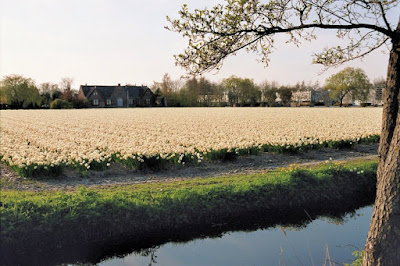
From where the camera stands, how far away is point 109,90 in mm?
92438

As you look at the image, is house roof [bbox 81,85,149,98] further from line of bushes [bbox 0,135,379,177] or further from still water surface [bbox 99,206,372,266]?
still water surface [bbox 99,206,372,266]

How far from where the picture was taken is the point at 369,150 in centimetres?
1748

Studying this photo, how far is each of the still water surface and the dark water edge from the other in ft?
0.53

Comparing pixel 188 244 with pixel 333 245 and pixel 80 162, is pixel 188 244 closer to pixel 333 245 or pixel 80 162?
pixel 333 245

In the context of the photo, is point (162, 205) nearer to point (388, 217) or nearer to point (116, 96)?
point (388, 217)

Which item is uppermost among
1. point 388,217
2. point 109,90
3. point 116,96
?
point 109,90

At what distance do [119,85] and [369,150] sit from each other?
86.1m

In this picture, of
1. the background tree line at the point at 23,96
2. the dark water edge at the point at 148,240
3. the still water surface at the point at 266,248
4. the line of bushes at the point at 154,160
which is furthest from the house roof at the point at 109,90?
the still water surface at the point at 266,248

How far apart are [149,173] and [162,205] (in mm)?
3627

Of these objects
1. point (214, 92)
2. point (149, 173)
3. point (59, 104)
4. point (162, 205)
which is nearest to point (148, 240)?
point (162, 205)

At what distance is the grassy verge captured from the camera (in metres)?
7.17

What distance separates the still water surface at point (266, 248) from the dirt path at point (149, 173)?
3805mm

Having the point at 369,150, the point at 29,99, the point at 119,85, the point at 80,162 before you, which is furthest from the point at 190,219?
the point at 119,85

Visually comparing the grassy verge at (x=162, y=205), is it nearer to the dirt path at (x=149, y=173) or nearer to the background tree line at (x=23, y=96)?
the dirt path at (x=149, y=173)
